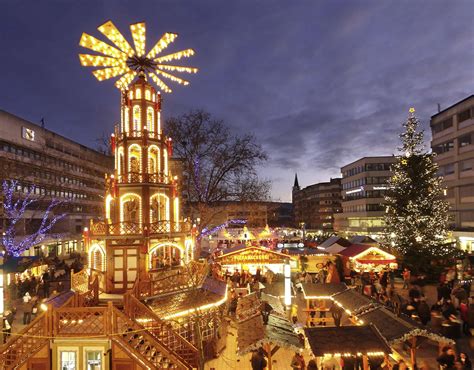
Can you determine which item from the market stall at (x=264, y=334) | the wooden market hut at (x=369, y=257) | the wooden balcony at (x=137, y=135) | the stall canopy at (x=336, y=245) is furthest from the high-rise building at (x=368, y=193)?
the market stall at (x=264, y=334)

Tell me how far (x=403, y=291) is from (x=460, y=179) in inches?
1010

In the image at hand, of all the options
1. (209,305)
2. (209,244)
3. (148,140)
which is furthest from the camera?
(209,244)

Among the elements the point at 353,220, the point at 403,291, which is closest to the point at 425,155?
the point at 403,291

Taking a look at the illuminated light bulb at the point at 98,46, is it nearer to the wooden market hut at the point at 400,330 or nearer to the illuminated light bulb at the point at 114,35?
the illuminated light bulb at the point at 114,35

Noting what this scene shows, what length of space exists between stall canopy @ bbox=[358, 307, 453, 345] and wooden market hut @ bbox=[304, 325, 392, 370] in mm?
412

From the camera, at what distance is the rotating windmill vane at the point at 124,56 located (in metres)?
20.2

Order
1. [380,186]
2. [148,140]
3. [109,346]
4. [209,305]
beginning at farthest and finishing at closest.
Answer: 1. [380,186]
2. [148,140]
3. [209,305]
4. [109,346]

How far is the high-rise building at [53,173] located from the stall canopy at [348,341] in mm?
27181

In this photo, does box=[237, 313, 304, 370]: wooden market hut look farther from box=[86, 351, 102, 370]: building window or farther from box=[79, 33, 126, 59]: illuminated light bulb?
box=[79, 33, 126, 59]: illuminated light bulb

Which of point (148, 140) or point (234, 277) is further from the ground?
point (148, 140)

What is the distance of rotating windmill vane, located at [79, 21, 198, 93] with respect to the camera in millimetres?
20172

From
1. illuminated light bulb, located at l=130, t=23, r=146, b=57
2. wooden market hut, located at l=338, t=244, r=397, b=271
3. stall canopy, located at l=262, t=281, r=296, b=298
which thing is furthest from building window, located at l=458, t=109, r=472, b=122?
illuminated light bulb, located at l=130, t=23, r=146, b=57

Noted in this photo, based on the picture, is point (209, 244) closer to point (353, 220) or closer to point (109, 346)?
point (109, 346)

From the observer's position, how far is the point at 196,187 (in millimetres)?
34750
